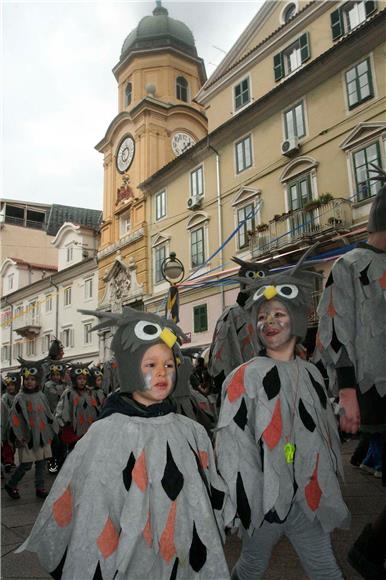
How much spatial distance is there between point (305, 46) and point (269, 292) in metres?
16.8

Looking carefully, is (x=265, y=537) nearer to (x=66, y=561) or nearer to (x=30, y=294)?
(x=66, y=561)

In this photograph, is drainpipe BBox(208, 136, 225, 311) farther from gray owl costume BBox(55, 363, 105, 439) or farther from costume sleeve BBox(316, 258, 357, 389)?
costume sleeve BBox(316, 258, 357, 389)

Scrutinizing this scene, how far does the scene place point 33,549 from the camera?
228 centimetres

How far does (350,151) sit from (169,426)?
1416 centimetres

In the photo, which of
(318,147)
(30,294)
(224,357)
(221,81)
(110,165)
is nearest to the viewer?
(224,357)

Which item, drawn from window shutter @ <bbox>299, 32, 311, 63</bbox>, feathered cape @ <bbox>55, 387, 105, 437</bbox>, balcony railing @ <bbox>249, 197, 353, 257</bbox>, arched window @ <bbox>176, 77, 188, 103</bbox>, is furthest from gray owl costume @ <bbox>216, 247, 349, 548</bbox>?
arched window @ <bbox>176, 77, 188, 103</bbox>

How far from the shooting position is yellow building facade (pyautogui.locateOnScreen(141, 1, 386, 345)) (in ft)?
47.6

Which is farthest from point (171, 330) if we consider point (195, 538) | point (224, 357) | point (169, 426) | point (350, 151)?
point (350, 151)

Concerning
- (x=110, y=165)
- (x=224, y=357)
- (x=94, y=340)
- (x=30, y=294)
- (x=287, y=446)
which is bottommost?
(x=287, y=446)

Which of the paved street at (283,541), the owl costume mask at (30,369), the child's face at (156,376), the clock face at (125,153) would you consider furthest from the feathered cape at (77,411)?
the clock face at (125,153)

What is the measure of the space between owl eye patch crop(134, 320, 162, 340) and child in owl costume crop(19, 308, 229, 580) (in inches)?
14.5

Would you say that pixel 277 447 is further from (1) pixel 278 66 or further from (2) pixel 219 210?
(1) pixel 278 66

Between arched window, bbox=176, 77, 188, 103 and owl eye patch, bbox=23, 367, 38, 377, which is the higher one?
arched window, bbox=176, 77, 188, 103

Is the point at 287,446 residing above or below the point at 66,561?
above
